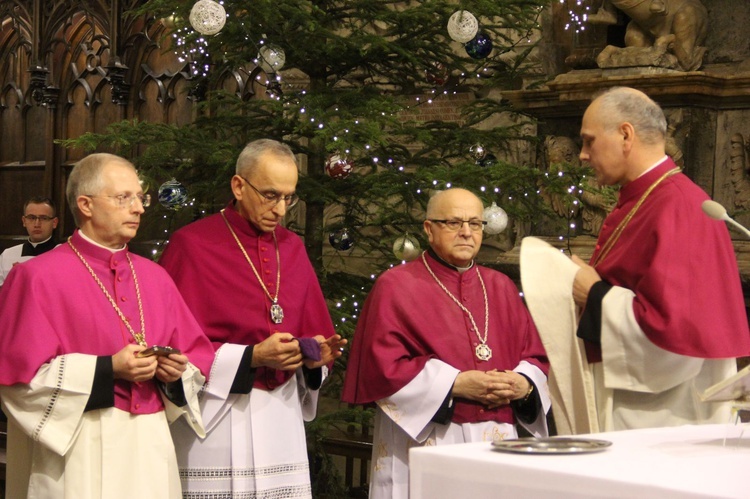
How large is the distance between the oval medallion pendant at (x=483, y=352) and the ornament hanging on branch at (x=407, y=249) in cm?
119

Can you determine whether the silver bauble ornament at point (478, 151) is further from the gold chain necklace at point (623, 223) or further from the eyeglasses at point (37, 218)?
the eyeglasses at point (37, 218)

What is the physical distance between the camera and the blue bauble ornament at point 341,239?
597 centimetres

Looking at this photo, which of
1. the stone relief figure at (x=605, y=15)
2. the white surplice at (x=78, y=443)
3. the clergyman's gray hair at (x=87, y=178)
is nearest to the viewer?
the white surplice at (x=78, y=443)

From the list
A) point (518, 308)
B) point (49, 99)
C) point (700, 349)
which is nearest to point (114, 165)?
point (518, 308)

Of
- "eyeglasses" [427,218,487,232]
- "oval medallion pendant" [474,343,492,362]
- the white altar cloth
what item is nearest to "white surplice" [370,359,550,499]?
"oval medallion pendant" [474,343,492,362]

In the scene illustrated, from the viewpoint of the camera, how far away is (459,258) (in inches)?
183

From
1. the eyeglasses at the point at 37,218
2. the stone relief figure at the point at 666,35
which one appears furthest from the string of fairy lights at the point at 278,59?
the eyeglasses at the point at 37,218

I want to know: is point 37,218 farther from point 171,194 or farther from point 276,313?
point 276,313

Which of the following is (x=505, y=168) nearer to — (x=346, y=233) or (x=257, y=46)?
(x=346, y=233)

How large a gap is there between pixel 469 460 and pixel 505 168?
3560 millimetres

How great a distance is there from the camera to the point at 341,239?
5996 mm

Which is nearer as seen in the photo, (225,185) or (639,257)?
(639,257)

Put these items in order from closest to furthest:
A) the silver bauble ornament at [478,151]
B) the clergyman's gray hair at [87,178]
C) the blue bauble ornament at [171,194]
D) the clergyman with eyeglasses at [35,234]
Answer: the clergyman's gray hair at [87,178] → the blue bauble ornament at [171,194] → the silver bauble ornament at [478,151] → the clergyman with eyeglasses at [35,234]

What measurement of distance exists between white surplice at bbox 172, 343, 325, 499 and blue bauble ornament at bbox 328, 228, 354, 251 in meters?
1.55
